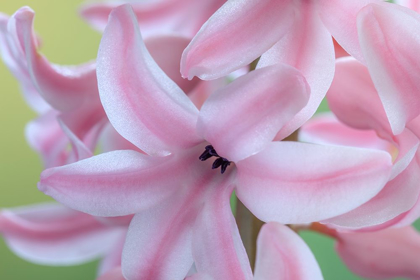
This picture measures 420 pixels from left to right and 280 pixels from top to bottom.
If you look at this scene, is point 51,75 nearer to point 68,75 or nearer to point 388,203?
point 68,75

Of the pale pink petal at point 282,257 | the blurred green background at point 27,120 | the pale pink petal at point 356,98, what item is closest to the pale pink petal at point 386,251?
the pale pink petal at point 356,98

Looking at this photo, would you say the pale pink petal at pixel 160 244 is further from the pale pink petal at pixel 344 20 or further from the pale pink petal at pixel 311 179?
the pale pink petal at pixel 344 20

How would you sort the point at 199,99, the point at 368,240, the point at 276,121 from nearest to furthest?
the point at 276,121 < the point at 368,240 < the point at 199,99

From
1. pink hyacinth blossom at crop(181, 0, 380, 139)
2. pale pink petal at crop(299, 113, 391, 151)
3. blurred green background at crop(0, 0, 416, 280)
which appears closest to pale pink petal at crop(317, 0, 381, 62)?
pink hyacinth blossom at crop(181, 0, 380, 139)

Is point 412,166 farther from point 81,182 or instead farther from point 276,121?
point 81,182

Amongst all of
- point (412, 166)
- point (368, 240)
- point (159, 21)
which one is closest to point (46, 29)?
point (159, 21)

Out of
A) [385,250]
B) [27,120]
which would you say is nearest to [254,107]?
[385,250]
